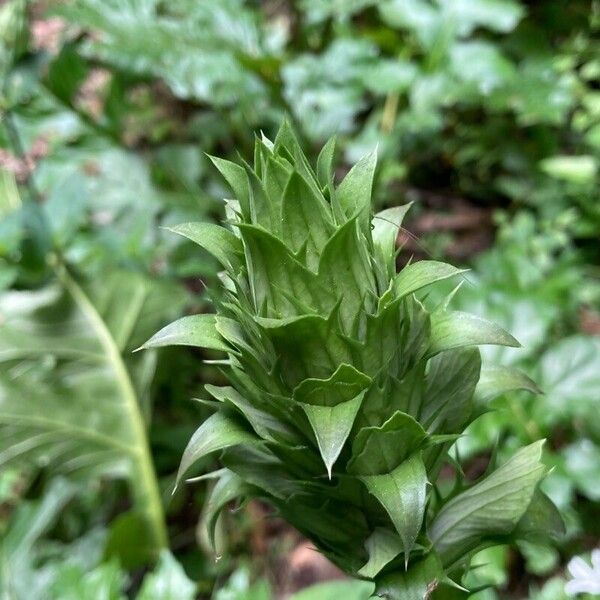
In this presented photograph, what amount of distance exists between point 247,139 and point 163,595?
1692mm

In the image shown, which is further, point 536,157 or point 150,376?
point 536,157

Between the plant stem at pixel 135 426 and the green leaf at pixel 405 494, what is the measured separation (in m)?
1.51

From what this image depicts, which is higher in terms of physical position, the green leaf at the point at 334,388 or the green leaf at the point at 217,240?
the green leaf at the point at 217,240

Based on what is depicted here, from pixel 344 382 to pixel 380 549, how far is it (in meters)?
0.19

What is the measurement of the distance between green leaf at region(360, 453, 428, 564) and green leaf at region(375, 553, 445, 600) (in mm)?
71

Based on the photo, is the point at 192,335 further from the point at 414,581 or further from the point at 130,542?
the point at 130,542

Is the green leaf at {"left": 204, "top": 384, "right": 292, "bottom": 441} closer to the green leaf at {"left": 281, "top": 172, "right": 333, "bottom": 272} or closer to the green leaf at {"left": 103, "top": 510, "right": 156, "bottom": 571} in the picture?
the green leaf at {"left": 281, "top": 172, "right": 333, "bottom": 272}

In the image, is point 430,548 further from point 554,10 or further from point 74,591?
point 554,10

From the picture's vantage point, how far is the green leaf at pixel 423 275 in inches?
23.5

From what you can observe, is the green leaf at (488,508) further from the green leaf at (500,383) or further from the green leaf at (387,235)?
the green leaf at (387,235)

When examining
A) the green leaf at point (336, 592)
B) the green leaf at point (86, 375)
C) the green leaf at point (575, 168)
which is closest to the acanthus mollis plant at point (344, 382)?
the green leaf at point (336, 592)

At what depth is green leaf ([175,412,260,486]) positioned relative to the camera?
0.63 meters

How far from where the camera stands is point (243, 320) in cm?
65

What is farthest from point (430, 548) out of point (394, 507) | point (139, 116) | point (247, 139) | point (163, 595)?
point (139, 116)
